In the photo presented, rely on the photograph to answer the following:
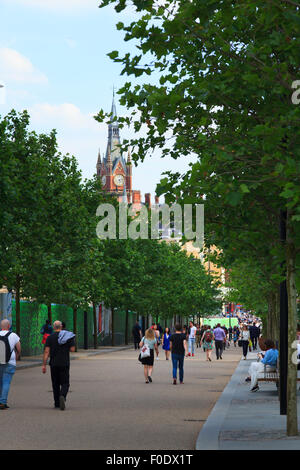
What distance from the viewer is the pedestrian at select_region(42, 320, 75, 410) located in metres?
18.0

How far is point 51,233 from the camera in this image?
36000 mm

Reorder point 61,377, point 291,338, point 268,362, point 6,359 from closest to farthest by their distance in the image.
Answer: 1. point 291,338
2. point 6,359
3. point 61,377
4. point 268,362

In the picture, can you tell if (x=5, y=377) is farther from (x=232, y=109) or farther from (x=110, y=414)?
(x=232, y=109)

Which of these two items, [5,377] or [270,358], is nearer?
[5,377]

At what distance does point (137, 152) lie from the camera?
570 inches

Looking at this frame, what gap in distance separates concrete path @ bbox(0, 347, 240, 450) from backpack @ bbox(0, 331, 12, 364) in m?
1.02

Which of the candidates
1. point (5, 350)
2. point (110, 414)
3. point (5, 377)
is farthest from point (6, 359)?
point (110, 414)

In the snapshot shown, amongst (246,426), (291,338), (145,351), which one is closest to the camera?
(291,338)

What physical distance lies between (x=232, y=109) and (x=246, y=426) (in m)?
5.05

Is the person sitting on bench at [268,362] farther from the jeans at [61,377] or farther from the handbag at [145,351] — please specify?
the jeans at [61,377]

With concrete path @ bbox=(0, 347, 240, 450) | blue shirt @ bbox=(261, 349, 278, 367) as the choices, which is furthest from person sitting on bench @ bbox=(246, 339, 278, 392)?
concrete path @ bbox=(0, 347, 240, 450)

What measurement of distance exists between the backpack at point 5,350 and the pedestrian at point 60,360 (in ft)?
3.46

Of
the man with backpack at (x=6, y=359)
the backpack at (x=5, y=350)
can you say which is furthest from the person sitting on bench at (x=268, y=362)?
the backpack at (x=5, y=350)

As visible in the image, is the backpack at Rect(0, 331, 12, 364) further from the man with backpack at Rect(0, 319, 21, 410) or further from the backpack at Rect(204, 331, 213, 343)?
the backpack at Rect(204, 331, 213, 343)
